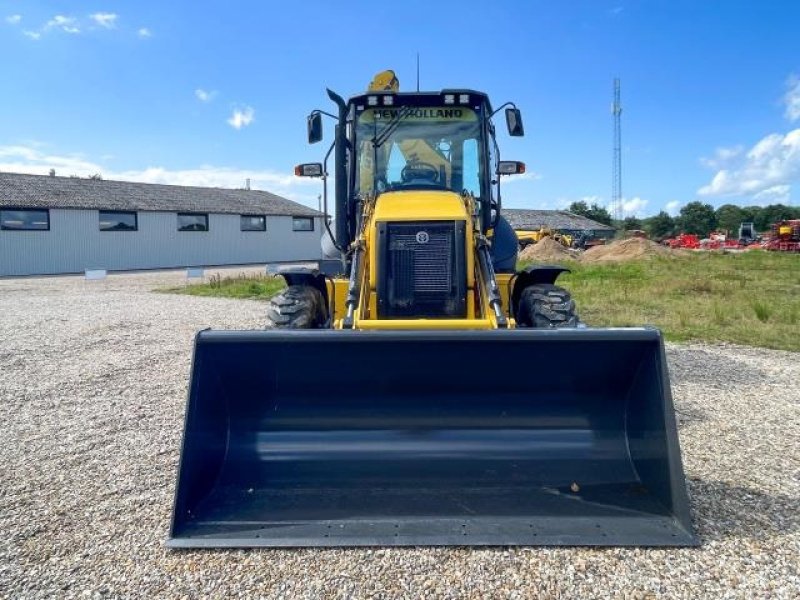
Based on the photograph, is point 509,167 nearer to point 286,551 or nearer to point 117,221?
point 286,551

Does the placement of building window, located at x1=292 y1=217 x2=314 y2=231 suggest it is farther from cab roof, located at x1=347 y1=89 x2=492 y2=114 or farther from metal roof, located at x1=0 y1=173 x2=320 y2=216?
cab roof, located at x1=347 y1=89 x2=492 y2=114

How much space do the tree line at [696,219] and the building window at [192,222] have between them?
55.7 m

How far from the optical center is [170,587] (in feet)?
9.34

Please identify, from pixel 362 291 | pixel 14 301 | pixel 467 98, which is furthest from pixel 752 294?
pixel 14 301

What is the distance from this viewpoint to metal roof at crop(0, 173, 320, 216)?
2719cm

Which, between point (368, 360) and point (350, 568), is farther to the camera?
point (368, 360)

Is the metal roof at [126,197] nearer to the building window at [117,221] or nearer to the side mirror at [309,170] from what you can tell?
the building window at [117,221]

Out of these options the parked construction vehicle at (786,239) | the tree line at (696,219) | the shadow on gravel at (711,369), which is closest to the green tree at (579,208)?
the tree line at (696,219)

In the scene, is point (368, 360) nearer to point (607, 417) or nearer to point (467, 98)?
point (607, 417)

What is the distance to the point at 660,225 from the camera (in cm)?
7619

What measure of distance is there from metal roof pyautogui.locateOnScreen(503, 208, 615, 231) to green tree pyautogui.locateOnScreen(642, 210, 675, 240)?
1366 centimetres

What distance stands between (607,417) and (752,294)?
1331cm

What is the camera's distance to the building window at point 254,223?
3516 centimetres

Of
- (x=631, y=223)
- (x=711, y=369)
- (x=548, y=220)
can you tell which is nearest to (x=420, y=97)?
(x=711, y=369)
